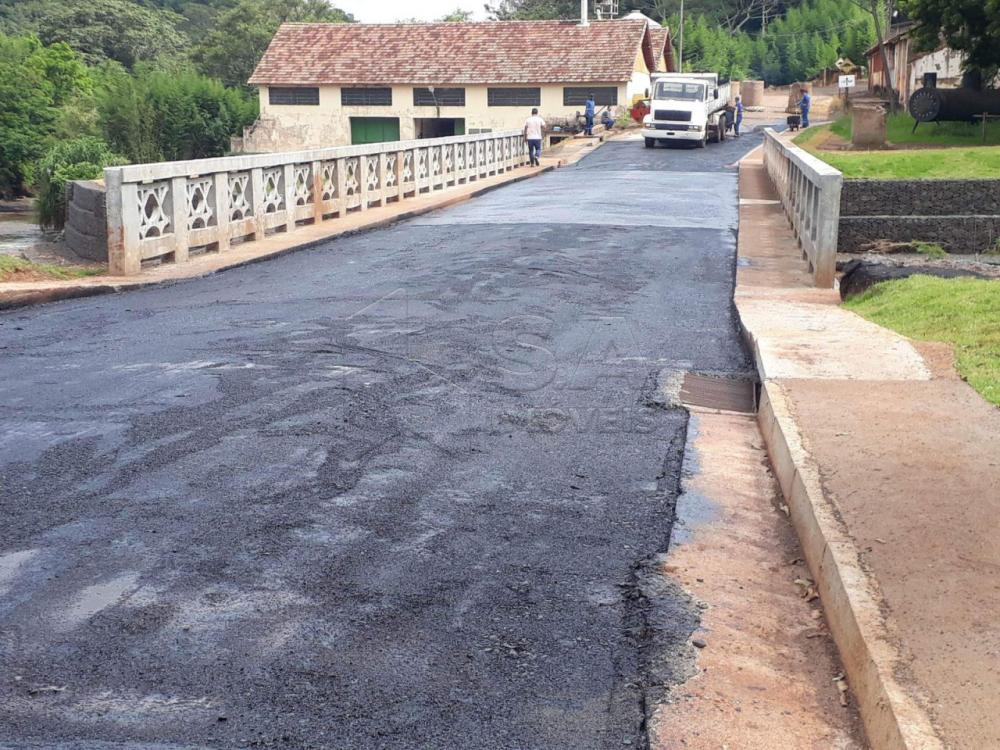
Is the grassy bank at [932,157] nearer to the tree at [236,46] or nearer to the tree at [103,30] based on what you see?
the tree at [236,46]

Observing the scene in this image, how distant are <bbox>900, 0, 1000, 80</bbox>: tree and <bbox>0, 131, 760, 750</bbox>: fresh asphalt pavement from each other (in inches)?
709

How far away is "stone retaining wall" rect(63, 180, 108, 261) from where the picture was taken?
14.4 m

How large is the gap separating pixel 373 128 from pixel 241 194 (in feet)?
163

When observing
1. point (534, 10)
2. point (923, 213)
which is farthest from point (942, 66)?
point (534, 10)

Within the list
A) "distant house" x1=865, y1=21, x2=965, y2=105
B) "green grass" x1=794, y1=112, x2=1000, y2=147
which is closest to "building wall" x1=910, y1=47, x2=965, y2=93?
"distant house" x1=865, y1=21, x2=965, y2=105

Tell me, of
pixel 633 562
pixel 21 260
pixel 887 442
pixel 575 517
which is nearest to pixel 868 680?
pixel 633 562

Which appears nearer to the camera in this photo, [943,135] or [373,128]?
[943,135]

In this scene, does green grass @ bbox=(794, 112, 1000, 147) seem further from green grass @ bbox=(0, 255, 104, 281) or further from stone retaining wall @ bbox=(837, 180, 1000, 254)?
green grass @ bbox=(0, 255, 104, 281)

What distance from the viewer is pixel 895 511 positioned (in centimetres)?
559

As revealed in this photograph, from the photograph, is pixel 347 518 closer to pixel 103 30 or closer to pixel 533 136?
pixel 533 136

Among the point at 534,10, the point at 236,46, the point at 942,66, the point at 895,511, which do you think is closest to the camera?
the point at 895,511

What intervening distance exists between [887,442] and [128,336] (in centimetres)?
633

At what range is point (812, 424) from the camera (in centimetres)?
714

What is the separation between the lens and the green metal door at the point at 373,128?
65.2 metres
